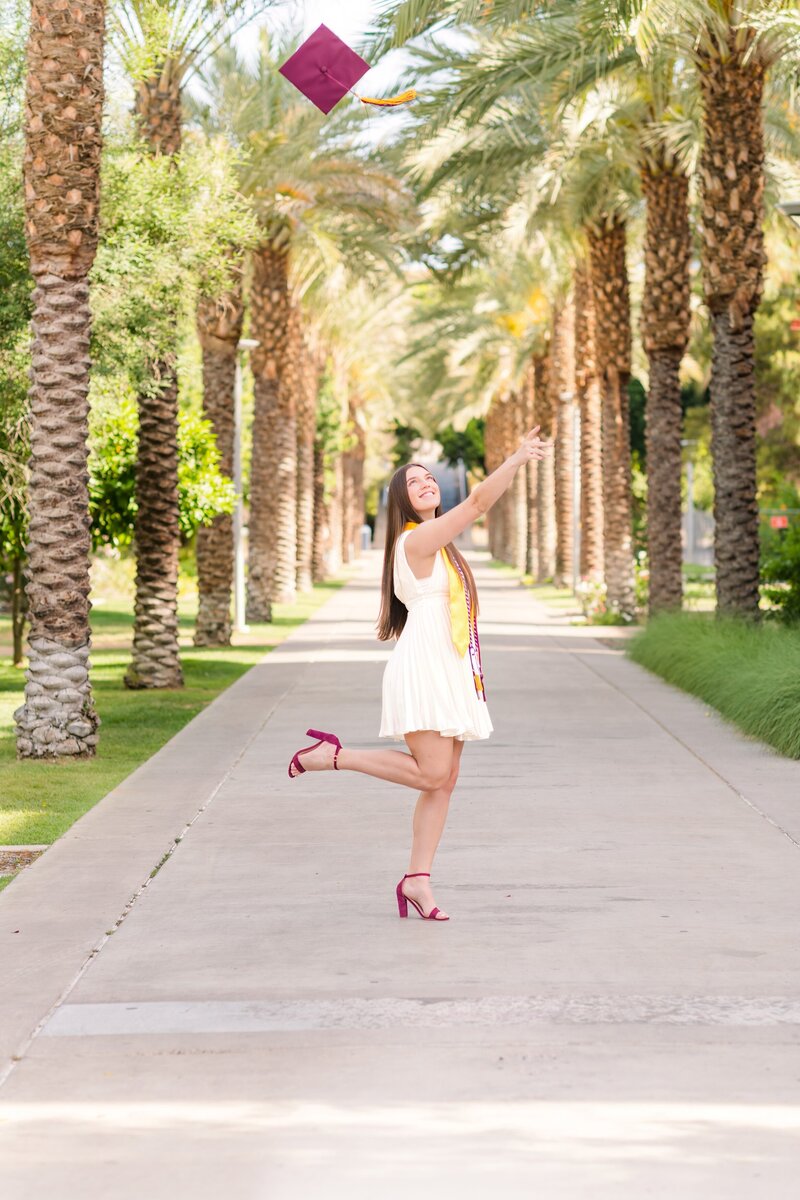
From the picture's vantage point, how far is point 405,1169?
180 inches

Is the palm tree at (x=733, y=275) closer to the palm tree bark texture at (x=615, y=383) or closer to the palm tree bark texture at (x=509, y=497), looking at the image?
the palm tree bark texture at (x=615, y=383)

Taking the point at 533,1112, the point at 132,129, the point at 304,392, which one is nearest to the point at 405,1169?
the point at 533,1112

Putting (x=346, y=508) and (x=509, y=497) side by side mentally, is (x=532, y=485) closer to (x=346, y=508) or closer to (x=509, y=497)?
(x=509, y=497)

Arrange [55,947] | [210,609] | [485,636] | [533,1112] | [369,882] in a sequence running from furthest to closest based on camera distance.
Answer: [485,636] → [210,609] → [369,882] → [55,947] → [533,1112]

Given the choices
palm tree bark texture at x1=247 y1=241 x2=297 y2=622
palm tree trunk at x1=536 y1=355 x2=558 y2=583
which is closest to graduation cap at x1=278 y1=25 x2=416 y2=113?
palm tree bark texture at x1=247 y1=241 x2=297 y2=622

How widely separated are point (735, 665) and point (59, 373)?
6.86m

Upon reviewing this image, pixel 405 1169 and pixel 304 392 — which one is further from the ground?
pixel 304 392

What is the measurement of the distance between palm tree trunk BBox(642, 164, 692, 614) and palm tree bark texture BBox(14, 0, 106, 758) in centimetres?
1310

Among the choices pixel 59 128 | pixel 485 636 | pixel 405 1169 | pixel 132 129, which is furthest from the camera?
pixel 485 636

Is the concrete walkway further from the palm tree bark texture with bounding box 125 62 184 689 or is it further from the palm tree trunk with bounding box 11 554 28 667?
the palm tree trunk with bounding box 11 554 28 667

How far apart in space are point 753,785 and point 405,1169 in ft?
23.9

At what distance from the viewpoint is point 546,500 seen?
47875 millimetres

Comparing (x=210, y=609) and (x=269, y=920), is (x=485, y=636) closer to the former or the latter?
(x=210, y=609)

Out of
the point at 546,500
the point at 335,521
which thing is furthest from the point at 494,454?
the point at 546,500
